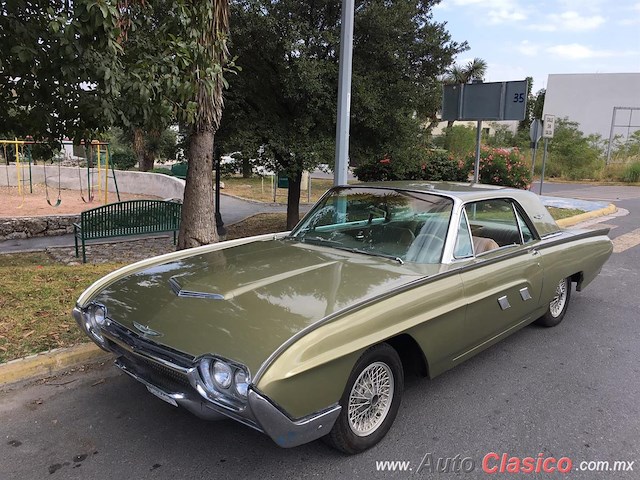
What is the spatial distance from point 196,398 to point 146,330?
0.49 m

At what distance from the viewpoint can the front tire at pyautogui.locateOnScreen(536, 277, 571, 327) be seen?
4.89 metres

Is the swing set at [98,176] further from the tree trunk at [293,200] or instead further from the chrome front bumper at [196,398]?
the chrome front bumper at [196,398]

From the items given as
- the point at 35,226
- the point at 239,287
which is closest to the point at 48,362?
the point at 239,287

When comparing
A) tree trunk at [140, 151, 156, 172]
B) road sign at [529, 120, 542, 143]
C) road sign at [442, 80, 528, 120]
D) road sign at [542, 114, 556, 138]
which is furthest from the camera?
tree trunk at [140, 151, 156, 172]

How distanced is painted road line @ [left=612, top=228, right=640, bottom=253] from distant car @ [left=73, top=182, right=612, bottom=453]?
5695 mm

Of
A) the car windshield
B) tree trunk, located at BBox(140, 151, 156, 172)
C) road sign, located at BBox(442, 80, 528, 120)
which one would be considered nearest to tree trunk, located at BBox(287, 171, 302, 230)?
road sign, located at BBox(442, 80, 528, 120)

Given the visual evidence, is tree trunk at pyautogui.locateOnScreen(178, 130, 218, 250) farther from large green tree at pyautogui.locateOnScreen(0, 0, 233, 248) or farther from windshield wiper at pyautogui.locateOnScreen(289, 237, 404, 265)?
windshield wiper at pyautogui.locateOnScreen(289, 237, 404, 265)

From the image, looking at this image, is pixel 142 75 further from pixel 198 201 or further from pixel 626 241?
pixel 626 241

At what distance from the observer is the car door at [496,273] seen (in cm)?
346

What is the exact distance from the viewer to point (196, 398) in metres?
2.49

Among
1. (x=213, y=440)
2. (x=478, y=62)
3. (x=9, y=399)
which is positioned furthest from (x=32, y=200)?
(x=478, y=62)

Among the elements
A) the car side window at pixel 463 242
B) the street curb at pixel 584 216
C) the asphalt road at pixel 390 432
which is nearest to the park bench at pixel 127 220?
the asphalt road at pixel 390 432

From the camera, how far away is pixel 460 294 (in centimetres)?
330

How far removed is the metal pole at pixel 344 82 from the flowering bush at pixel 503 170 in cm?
944
